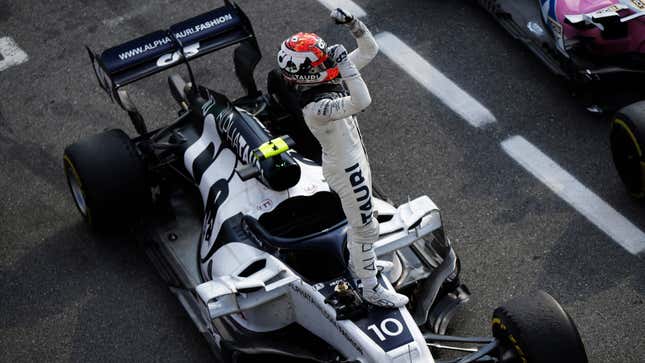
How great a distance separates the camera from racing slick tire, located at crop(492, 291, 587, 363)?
5926 mm

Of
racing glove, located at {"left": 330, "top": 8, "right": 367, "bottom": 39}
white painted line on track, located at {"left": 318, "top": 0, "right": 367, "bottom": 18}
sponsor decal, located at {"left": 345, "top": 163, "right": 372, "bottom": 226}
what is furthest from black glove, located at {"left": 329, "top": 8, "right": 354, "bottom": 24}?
white painted line on track, located at {"left": 318, "top": 0, "right": 367, "bottom": 18}

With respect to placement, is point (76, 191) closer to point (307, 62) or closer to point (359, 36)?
point (307, 62)

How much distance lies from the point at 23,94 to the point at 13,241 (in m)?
2.18

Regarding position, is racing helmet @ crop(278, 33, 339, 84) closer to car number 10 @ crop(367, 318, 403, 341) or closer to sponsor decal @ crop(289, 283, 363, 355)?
sponsor decal @ crop(289, 283, 363, 355)

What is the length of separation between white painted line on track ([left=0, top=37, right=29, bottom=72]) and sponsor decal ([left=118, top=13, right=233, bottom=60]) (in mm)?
2960

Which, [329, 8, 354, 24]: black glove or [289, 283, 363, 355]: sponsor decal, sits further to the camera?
[289, 283, 363, 355]: sponsor decal

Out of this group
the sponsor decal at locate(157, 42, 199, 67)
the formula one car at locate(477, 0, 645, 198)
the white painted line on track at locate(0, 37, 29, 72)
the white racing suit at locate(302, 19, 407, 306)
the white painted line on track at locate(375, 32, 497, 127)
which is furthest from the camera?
the white painted line on track at locate(0, 37, 29, 72)

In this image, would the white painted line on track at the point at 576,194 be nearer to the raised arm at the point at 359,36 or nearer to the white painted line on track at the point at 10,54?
the raised arm at the point at 359,36

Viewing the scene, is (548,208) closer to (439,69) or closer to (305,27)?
(439,69)

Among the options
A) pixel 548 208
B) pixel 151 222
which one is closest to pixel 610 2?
pixel 548 208

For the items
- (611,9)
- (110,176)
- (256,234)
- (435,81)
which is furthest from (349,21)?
(435,81)

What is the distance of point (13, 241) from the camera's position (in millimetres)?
8391

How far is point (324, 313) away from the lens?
6.40 m

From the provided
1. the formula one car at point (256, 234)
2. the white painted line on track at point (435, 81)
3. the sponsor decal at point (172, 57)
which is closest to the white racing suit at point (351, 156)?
the formula one car at point (256, 234)
